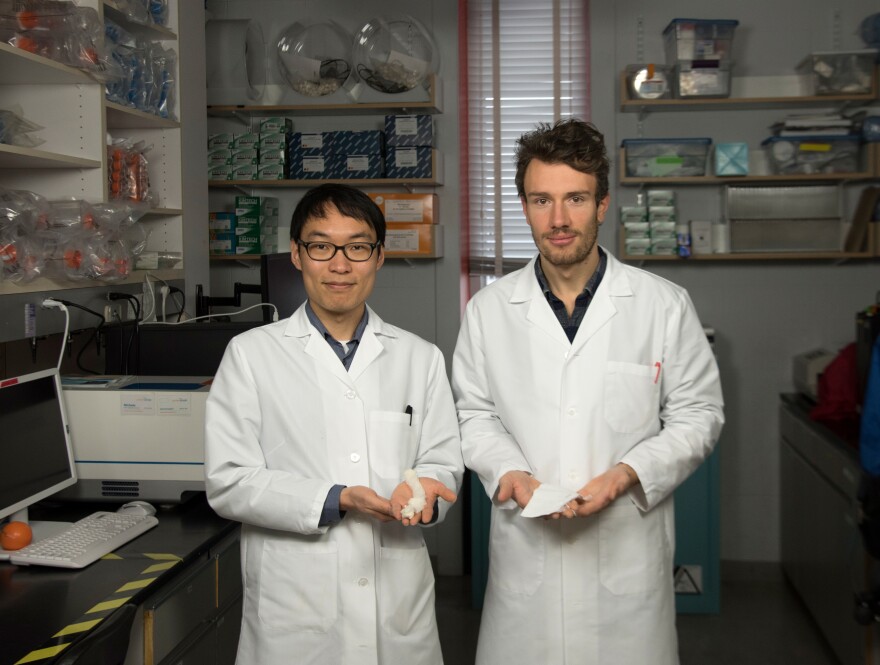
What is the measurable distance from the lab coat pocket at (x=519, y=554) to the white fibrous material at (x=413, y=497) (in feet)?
1.06

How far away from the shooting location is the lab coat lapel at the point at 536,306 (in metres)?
1.84

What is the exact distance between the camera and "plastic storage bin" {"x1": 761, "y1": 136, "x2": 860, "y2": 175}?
12.3 ft

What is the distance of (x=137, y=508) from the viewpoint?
7.50 ft

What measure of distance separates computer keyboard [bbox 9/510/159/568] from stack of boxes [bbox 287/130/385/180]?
202cm

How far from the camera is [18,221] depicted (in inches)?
91.2

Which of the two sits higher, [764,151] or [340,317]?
[764,151]

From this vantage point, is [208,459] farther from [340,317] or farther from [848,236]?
[848,236]

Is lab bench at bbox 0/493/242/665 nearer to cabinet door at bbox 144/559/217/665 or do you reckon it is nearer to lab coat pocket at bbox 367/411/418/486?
cabinet door at bbox 144/559/217/665

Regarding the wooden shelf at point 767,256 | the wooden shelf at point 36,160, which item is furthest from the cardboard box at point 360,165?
the wooden shelf at point 36,160

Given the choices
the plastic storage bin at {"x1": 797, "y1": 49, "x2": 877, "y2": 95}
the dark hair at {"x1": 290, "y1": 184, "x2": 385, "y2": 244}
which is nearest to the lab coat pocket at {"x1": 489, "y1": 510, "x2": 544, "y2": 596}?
the dark hair at {"x1": 290, "y1": 184, "x2": 385, "y2": 244}

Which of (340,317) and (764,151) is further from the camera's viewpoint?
(764,151)

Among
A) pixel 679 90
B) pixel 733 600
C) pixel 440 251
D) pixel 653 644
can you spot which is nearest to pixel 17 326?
pixel 653 644

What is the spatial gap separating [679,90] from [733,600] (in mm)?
2107

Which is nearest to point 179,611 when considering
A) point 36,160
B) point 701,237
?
point 36,160
